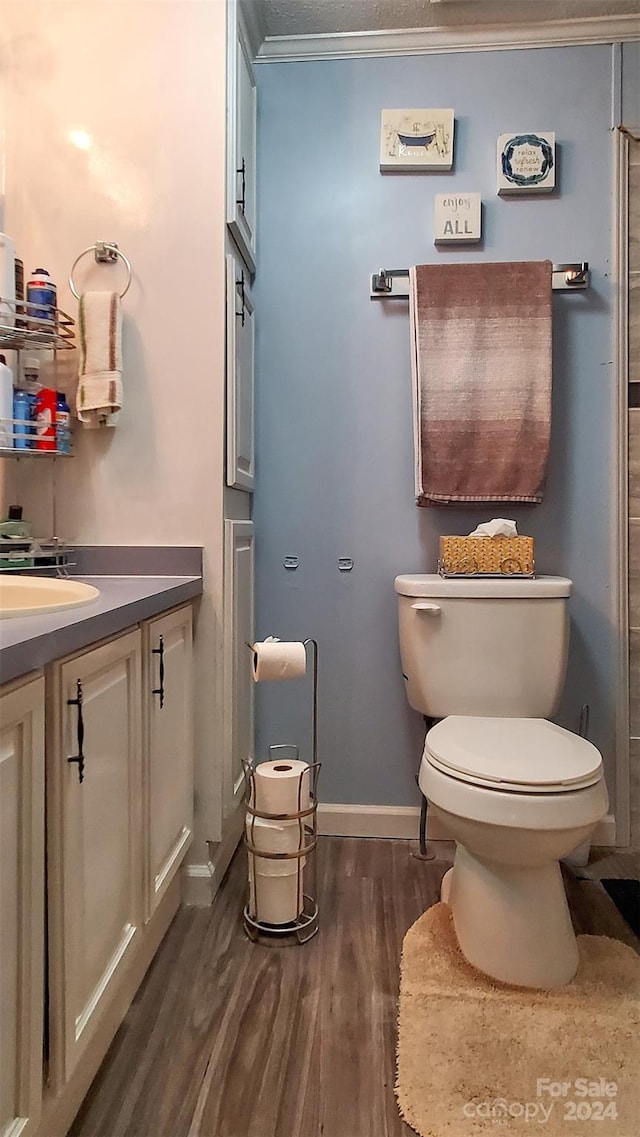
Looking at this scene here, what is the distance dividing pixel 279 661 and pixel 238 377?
0.74 metres

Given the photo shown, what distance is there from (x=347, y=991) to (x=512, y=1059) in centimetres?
32

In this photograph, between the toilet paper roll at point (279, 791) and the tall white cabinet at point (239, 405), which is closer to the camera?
the toilet paper roll at point (279, 791)

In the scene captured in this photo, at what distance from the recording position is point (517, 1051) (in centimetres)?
113

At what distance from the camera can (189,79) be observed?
1.53 meters

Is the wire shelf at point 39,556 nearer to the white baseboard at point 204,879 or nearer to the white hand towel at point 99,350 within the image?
the white hand towel at point 99,350

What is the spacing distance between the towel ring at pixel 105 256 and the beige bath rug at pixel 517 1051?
1591 mm

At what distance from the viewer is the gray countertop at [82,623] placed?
0.75m

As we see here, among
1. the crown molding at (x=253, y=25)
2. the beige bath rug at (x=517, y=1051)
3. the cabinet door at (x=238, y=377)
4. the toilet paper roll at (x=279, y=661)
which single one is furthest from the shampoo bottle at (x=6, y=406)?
the beige bath rug at (x=517, y=1051)

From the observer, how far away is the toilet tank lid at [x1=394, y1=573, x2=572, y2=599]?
1.65 m

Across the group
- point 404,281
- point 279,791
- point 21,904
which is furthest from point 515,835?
point 404,281

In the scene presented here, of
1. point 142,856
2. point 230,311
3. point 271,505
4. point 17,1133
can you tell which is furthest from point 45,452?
point 17,1133

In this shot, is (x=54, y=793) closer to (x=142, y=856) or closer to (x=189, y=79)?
(x=142, y=856)

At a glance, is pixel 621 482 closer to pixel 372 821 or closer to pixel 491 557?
pixel 491 557

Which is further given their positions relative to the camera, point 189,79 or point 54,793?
point 189,79
